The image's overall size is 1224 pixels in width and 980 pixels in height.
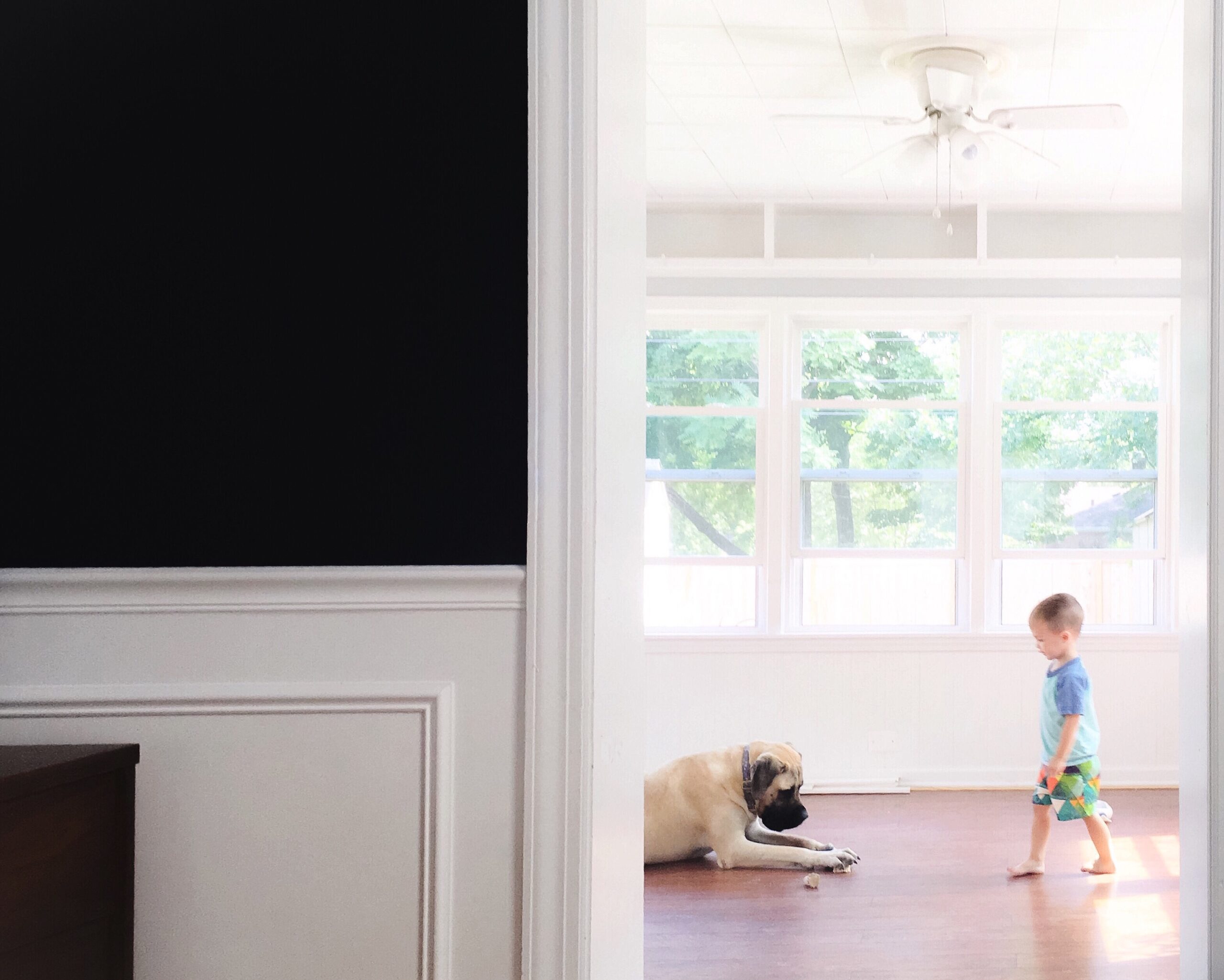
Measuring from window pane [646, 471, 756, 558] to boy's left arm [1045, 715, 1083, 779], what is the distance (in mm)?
2079

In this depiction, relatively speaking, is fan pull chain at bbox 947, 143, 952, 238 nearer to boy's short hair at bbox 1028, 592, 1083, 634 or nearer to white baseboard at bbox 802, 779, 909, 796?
boy's short hair at bbox 1028, 592, 1083, 634

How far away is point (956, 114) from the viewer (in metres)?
3.56

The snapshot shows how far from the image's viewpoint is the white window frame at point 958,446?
516 cm

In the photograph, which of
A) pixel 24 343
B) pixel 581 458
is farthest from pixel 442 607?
pixel 24 343

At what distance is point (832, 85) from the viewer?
3793 millimetres

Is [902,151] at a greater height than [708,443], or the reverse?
[902,151]

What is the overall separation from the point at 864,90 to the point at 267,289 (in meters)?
2.99

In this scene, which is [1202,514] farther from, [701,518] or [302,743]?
[701,518]

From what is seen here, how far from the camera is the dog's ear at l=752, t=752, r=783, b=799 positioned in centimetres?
369

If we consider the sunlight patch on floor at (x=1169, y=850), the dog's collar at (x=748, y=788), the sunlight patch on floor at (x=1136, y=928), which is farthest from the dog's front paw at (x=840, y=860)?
the sunlight patch on floor at (x=1169, y=850)

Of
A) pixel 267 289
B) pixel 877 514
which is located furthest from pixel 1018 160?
pixel 267 289

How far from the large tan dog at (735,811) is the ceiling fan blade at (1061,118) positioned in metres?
2.35

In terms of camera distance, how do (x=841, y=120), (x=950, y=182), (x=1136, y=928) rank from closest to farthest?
(x=1136, y=928)
(x=841, y=120)
(x=950, y=182)

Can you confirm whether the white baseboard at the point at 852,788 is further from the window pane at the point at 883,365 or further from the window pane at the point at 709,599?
the window pane at the point at 883,365
